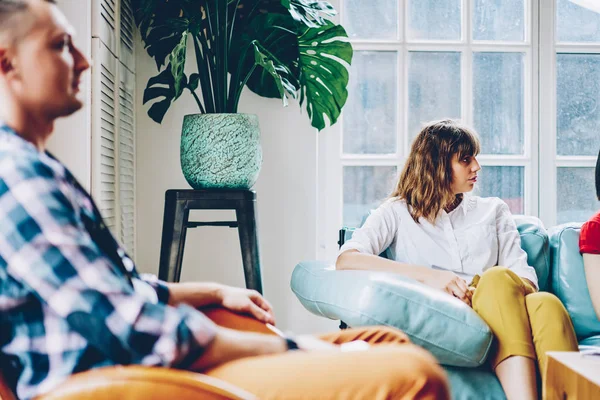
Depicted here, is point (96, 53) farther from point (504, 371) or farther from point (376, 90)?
point (504, 371)

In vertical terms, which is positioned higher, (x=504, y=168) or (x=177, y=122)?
(x=177, y=122)

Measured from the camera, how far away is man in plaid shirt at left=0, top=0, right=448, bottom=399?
0.86 metres

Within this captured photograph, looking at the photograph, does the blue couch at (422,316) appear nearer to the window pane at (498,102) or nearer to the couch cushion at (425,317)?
the couch cushion at (425,317)

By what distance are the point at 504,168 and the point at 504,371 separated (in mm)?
1514

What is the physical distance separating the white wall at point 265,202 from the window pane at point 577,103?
113 centimetres

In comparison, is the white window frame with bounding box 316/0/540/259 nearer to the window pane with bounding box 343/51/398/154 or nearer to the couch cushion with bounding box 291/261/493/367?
the window pane with bounding box 343/51/398/154

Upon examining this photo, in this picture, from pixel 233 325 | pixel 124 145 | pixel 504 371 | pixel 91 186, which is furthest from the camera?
pixel 124 145

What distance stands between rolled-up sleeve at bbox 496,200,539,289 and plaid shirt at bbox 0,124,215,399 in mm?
1514

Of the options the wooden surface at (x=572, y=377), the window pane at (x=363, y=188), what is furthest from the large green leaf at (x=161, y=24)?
the wooden surface at (x=572, y=377)

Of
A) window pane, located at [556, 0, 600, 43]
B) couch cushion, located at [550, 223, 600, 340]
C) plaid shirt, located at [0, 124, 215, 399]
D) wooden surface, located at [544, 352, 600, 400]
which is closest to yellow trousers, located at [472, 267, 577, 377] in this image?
wooden surface, located at [544, 352, 600, 400]

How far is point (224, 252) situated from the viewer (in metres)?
2.99

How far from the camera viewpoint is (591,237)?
6.80 ft

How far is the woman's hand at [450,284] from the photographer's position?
1.96 meters

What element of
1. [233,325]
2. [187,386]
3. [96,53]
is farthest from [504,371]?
[96,53]
